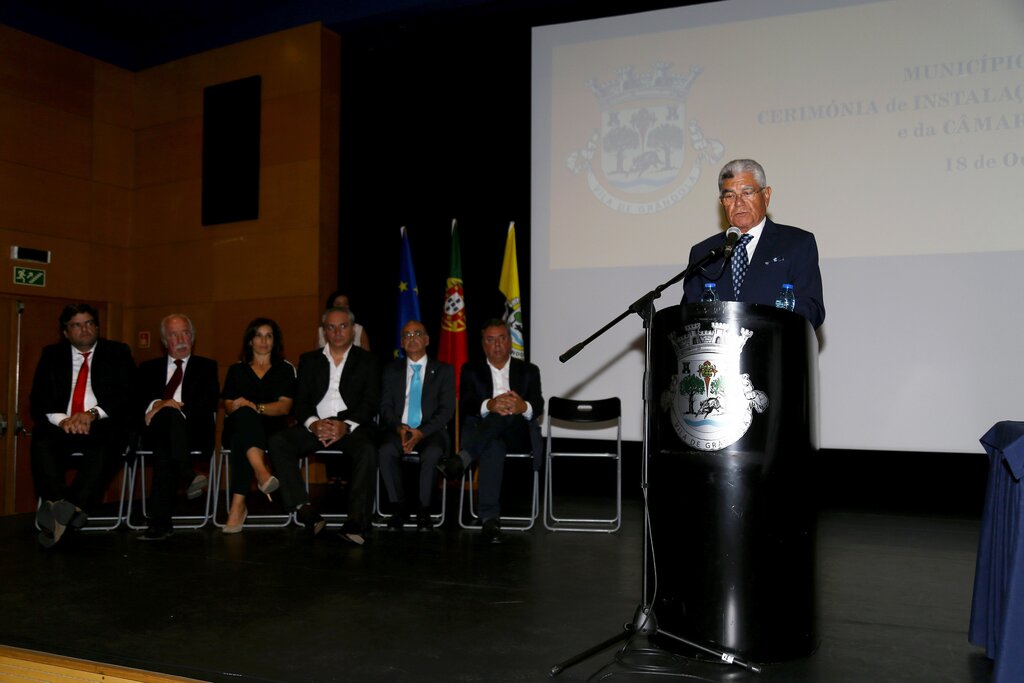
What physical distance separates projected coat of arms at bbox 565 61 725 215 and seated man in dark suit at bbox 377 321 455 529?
171 centimetres

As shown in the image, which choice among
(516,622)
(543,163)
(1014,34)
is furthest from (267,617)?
(1014,34)

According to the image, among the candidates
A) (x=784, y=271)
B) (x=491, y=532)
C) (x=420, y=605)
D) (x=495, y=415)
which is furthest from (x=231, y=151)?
(x=784, y=271)

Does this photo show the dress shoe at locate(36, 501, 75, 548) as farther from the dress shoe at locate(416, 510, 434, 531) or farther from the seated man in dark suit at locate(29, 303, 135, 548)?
the dress shoe at locate(416, 510, 434, 531)

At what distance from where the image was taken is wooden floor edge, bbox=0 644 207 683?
221 cm

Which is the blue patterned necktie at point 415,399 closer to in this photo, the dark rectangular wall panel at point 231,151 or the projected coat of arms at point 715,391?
the projected coat of arms at point 715,391

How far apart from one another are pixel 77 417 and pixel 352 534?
1734 mm

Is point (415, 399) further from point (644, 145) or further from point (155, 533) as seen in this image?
point (644, 145)

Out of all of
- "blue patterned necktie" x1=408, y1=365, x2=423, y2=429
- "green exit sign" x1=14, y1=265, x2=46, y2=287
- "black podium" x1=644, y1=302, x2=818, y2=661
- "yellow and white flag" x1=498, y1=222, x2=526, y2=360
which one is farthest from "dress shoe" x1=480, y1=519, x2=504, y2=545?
"green exit sign" x1=14, y1=265, x2=46, y2=287

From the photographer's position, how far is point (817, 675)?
2.19 m

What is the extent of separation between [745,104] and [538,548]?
313 cm

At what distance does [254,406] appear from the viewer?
4762 mm

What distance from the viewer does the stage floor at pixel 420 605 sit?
2270 millimetres

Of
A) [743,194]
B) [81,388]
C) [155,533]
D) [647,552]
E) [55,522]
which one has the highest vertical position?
[743,194]

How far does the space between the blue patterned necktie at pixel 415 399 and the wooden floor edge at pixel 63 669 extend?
8.62 ft
